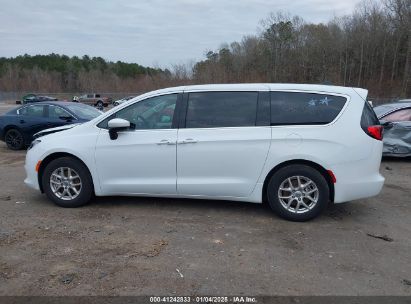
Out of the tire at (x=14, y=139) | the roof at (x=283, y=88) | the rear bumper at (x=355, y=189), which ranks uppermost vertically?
the roof at (x=283, y=88)

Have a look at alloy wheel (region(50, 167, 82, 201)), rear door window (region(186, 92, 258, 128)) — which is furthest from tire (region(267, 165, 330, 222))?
alloy wheel (region(50, 167, 82, 201))

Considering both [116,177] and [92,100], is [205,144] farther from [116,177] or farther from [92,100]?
[92,100]

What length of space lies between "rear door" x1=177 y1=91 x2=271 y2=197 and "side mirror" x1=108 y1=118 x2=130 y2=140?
2.42 feet

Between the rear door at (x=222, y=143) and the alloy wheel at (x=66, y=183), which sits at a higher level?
the rear door at (x=222, y=143)

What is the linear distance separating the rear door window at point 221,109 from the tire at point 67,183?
1.65 meters

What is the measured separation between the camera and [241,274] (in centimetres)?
400

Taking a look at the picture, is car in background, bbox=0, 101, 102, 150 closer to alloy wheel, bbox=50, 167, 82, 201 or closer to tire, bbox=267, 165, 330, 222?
alloy wheel, bbox=50, 167, 82, 201

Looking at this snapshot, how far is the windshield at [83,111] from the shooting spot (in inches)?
455

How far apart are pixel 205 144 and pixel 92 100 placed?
61.3 m

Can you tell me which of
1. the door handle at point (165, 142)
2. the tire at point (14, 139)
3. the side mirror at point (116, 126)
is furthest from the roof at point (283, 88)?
the tire at point (14, 139)

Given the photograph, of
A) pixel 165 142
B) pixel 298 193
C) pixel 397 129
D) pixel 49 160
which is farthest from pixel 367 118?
pixel 397 129

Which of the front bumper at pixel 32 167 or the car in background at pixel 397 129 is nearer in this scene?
the front bumper at pixel 32 167

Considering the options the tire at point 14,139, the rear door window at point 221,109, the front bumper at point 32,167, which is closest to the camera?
the rear door window at point 221,109

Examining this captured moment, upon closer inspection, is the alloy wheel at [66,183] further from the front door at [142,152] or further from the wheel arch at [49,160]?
the front door at [142,152]
